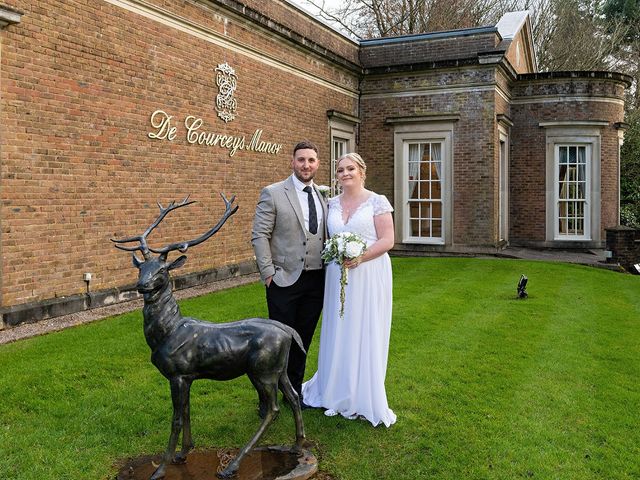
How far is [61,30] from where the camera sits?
7.68m

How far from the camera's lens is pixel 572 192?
17.3 m

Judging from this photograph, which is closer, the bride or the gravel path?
the bride

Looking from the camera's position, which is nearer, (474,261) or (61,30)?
(61,30)

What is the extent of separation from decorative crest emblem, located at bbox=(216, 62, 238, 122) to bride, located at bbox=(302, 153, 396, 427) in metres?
6.82

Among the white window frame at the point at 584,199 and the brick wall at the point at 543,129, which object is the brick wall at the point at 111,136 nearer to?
A: the brick wall at the point at 543,129

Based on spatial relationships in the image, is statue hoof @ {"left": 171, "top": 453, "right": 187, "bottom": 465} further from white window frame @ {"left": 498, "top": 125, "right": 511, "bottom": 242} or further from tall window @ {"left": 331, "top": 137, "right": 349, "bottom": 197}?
white window frame @ {"left": 498, "top": 125, "right": 511, "bottom": 242}

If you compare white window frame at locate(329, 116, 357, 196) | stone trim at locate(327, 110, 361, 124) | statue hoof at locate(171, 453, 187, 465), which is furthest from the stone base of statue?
stone trim at locate(327, 110, 361, 124)

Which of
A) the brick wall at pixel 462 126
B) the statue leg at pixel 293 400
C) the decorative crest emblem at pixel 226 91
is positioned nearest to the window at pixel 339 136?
the brick wall at pixel 462 126

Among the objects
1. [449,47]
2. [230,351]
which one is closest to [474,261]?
[449,47]

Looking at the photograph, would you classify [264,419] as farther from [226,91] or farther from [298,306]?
[226,91]

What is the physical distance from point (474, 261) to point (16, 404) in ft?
37.9

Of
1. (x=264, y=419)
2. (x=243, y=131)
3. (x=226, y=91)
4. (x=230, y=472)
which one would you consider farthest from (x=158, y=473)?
(x=243, y=131)

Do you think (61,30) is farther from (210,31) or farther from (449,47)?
(449,47)

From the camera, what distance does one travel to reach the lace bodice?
451cm
